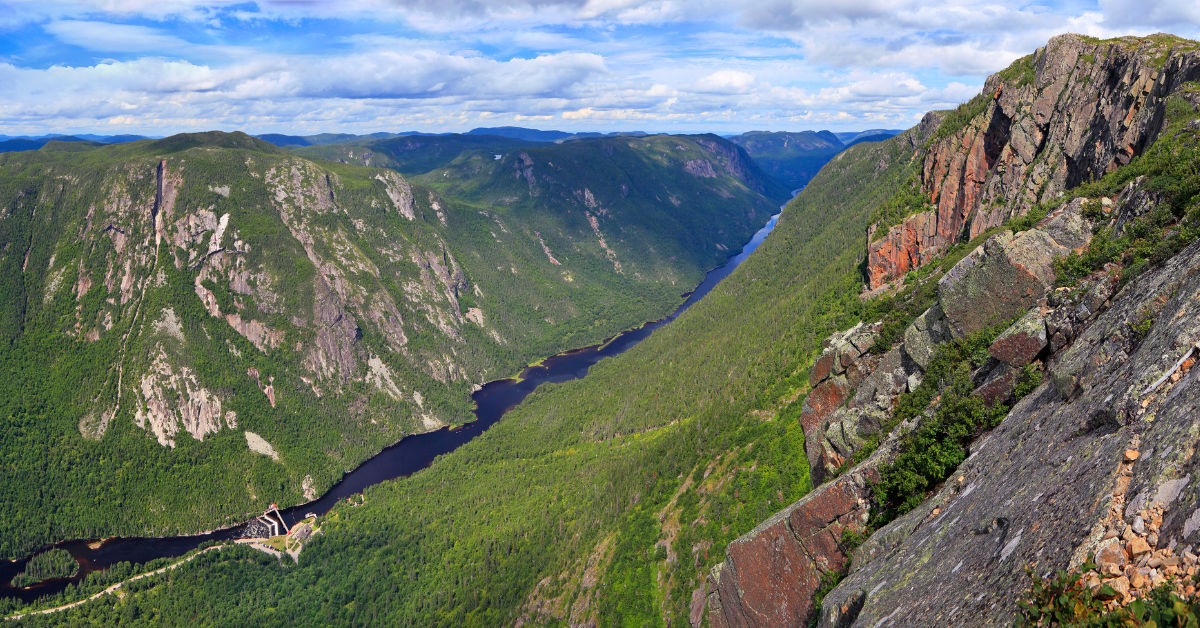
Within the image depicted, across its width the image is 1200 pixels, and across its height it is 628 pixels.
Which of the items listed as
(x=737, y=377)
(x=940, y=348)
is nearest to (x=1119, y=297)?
(x=940, y=348)

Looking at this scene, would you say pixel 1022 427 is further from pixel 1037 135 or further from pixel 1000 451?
pixel 1037 135

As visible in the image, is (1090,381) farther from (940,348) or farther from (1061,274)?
(940,348)

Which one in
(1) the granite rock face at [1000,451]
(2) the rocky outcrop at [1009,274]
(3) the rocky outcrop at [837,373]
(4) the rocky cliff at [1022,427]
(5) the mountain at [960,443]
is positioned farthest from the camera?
(3) the rocky outcrop at [837,373]

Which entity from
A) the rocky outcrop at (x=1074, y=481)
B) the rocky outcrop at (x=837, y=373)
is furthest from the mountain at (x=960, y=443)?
the rocky outcrop at (x=837, y=373)

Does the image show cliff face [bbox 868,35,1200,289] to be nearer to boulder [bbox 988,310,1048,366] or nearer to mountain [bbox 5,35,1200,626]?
mountain [bbox 5,35,1200,626]

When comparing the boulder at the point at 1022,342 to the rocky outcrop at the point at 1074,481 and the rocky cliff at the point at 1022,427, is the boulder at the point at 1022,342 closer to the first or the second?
the rocky cliff at the point at 1022,427
